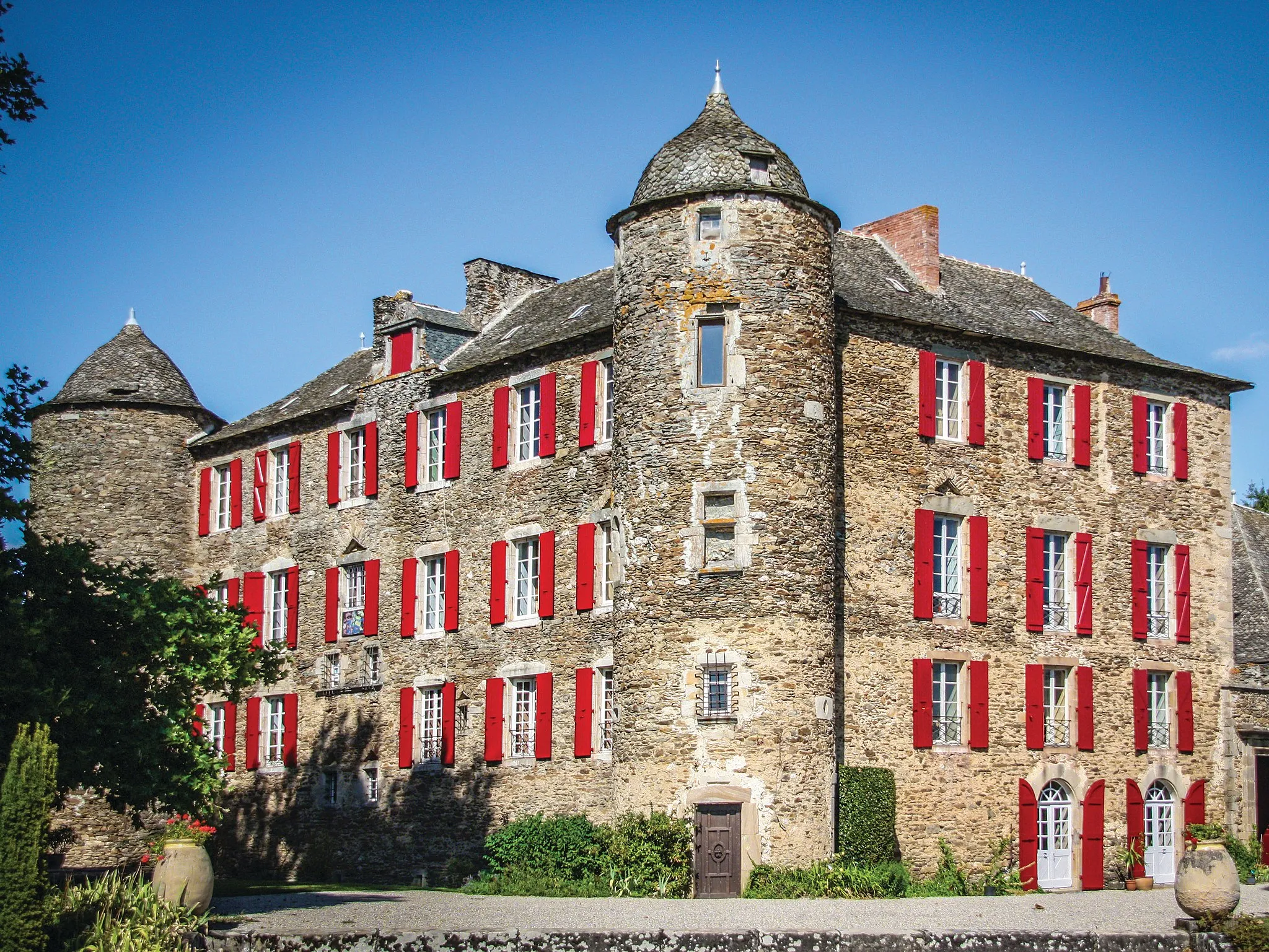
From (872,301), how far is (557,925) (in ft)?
44.9

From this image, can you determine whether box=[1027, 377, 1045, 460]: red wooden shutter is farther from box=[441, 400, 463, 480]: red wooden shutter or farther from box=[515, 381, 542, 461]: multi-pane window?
box=[441, 400, 463, 480]: red wooden shutter

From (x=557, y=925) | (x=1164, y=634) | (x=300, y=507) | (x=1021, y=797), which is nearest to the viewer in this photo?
(x=557, y=925)

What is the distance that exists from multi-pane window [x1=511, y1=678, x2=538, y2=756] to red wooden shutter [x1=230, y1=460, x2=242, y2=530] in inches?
375

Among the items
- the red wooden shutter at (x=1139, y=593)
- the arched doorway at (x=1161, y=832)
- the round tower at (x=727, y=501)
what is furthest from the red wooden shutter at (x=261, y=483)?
the arched doorway at (x=1161, y=832)

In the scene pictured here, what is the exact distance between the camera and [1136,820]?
94.7 ft

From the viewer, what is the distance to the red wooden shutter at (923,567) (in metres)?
27.6

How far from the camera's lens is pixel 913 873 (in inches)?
1043

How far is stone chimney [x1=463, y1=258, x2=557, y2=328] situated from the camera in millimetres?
34781

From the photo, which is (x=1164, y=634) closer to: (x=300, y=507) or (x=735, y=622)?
(x=735, y=622)

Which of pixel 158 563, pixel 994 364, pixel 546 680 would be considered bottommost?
pixel 546 680

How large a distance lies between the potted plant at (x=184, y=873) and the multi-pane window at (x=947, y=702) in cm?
1214

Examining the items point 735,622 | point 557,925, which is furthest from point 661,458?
point 557,925

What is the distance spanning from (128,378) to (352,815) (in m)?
11.6

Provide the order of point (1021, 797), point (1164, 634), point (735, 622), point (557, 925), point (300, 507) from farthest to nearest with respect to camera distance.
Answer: point (300, 507) < point (1164, 634) < point (1021, 797) < point (735, 622) < point (557, 925)
